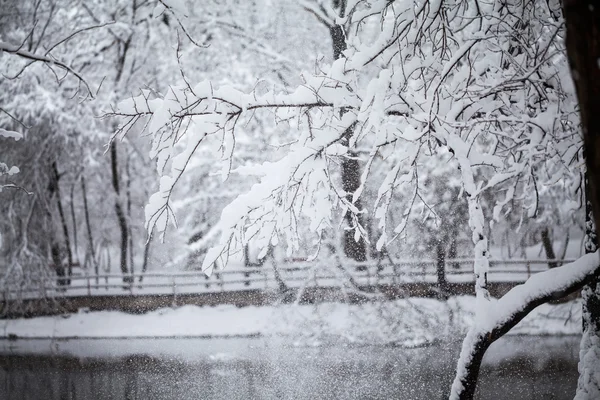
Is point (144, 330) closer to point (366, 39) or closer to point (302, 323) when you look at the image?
point (302, 323)

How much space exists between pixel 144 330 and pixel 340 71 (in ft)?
45.0

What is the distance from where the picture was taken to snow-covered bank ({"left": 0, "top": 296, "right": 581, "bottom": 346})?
517 inches

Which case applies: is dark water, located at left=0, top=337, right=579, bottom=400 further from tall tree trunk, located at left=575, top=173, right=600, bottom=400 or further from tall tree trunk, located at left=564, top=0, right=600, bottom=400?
tall tree trunk, located at left=564, top=0, right=600, bottom=400

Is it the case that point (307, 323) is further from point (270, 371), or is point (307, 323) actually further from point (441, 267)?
point (441, 267)

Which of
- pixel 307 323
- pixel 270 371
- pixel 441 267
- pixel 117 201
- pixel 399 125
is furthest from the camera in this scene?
pixel 117 201

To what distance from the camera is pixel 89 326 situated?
50.6ft

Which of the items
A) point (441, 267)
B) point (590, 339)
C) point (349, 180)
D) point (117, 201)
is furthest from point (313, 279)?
point (590, 339)

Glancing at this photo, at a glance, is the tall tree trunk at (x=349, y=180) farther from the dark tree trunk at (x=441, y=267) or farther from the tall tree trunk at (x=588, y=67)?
the tall tree trunk at (x=588, y=67)

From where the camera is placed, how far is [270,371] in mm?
10969

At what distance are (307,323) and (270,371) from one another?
314 cm

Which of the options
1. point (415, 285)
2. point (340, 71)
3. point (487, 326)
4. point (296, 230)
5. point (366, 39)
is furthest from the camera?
point (415, 285)

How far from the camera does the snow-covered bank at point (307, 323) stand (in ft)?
43.1

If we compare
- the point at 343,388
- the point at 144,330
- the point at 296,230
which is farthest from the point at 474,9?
the point at 144,330

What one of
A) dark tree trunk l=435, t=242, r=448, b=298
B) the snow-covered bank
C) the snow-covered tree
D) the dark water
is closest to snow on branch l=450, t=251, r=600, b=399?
the snow-covered tree
